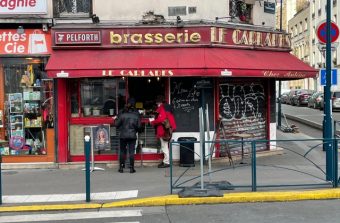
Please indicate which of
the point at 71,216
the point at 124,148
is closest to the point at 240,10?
the point at 124,148

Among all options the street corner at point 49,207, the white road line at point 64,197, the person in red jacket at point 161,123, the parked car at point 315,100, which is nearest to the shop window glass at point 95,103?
the person in red jacket at point 161,123

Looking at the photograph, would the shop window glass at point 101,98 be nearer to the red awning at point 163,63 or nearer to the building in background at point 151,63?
the building in background at point 151,63

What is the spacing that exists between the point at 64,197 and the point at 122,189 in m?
1.16

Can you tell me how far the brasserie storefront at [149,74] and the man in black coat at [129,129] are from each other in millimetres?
804

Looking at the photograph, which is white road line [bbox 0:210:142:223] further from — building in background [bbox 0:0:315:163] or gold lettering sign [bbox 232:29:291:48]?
gold lettering sign [bbox 232:29:291:48]

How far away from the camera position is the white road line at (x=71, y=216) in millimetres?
7738

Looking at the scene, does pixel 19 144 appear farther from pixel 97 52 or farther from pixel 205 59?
pixel 205 59

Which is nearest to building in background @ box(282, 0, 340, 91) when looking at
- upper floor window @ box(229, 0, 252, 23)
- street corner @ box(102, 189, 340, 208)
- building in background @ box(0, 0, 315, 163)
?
upper floor window @ box(229, 0, 252, 23)

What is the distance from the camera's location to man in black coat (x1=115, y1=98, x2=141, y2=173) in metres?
11.5

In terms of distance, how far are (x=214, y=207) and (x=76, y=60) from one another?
5.32 metres

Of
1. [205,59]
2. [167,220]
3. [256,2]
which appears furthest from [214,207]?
[256,2]

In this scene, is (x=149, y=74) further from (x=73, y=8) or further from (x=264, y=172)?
(x=264, y=172)

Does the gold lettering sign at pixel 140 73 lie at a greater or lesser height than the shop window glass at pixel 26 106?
greater

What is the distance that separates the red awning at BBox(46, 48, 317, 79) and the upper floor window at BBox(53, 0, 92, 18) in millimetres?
1036
